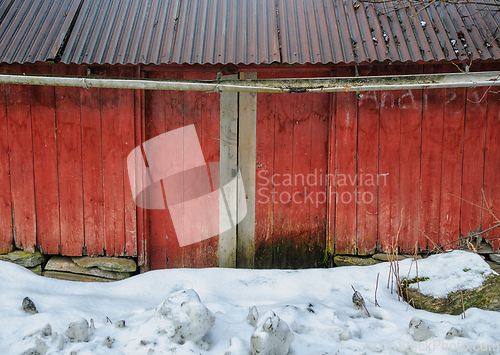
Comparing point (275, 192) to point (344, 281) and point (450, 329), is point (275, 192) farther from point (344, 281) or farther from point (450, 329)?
point (450, 329)

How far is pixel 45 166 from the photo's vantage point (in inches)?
159

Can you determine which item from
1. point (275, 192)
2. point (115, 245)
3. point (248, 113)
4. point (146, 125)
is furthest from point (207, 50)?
point (115, 245)

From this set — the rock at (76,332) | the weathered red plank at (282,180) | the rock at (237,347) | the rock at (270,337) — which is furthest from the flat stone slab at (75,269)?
the rock at (270,337)

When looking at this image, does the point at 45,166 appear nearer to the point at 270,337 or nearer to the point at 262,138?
the point at 262,138

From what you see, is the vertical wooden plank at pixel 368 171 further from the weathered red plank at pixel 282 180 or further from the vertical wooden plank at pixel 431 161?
the weathered red plank at pixel 282 180

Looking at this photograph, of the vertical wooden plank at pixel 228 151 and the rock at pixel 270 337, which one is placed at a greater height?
the vertical wooden plank at pixel 228 151

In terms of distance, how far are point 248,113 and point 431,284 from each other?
2499 millimetres

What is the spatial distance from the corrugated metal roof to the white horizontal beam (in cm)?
18

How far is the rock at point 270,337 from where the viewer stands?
7.48 ft

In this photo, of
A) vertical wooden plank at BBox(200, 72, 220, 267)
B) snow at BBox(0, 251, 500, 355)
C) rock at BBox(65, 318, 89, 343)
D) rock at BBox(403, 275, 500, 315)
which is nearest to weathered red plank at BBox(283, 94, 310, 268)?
snow at BBox(0, 251, 500, 355)

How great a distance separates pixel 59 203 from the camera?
4.09 m

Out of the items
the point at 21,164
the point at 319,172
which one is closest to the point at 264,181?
the point at 319,172

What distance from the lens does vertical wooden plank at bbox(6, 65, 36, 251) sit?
13.0ft

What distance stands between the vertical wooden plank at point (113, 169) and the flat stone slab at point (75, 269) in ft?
0.79
